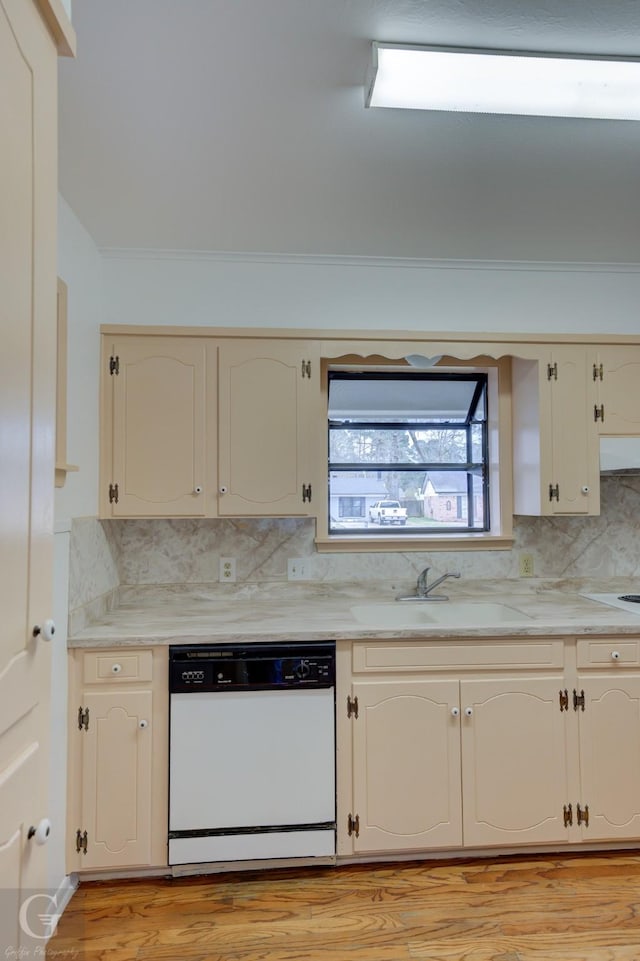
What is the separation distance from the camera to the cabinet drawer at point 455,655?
2.13m

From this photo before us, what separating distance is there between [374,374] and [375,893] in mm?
2210

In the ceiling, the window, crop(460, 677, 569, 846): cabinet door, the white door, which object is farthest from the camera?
the window

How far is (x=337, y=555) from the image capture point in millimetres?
2738

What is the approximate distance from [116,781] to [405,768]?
→ 41.9 inches

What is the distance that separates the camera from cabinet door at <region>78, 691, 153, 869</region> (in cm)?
202

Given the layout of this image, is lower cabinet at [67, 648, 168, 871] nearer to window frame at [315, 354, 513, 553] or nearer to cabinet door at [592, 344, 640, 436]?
window frame at [315, 354, 513, 553]

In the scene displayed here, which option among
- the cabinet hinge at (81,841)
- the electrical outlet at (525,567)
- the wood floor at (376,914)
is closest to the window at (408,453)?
the electrical outlet at (525,567)

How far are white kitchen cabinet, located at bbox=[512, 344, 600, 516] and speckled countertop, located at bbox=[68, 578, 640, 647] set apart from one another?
0.46 m

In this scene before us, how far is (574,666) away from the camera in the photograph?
7.15 feet

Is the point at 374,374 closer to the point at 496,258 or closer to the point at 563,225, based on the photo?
the point at 496,258

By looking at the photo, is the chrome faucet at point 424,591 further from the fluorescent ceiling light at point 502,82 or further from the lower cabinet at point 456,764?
the fluorescent ceiling light at point 502,82

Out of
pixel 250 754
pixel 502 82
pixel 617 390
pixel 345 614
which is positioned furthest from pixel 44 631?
pixel 617 390

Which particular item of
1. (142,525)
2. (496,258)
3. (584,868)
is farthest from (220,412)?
(584,868)

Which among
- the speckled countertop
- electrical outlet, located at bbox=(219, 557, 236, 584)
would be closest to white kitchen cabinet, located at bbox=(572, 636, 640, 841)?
the speckled countertop
